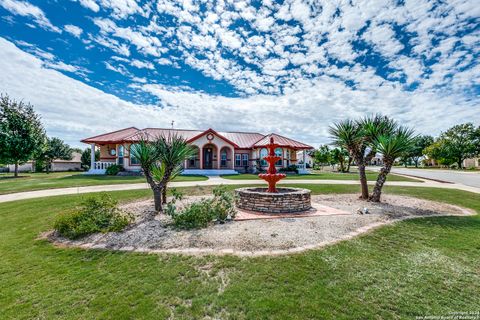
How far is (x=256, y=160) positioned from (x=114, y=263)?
85.8 ft

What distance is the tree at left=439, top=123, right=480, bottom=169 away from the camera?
168ft

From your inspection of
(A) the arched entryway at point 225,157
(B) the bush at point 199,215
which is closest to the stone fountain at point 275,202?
(B) the bush at point 199,215

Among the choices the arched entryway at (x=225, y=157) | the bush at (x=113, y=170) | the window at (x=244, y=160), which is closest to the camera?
the bush at (x=113, y=170)

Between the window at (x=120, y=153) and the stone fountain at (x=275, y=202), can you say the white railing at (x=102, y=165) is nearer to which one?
the window at (x=120, y=153)

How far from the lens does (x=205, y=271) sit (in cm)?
427

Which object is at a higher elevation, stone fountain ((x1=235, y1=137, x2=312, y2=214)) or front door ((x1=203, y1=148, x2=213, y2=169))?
front door ((x1=203, y1=148, x2=213, y2=169))

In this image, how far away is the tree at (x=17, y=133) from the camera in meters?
25.1

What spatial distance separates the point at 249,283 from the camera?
384 centimetres

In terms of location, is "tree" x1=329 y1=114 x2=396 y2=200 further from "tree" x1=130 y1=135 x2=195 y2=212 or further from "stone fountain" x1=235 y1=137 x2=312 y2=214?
"tree" x1=130 y1=135 x2=195 y2=212

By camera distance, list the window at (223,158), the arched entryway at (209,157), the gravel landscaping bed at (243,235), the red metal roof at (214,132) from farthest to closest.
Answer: the window at (223,158)
the arched entryway at (209,157)
the red metal roof at (214,132)
the gravel landscaping bed at (243,235)

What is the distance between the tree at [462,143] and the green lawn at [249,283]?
63298mm

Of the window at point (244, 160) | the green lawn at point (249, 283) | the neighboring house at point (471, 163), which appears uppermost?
the window at point (244, 160)

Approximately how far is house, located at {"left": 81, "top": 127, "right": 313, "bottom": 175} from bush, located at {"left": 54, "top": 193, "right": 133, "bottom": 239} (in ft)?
57.5

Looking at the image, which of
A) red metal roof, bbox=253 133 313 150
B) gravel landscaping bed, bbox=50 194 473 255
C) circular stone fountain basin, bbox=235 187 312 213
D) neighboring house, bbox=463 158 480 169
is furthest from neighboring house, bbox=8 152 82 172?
neighboring house, bbox=463 158 480 169
